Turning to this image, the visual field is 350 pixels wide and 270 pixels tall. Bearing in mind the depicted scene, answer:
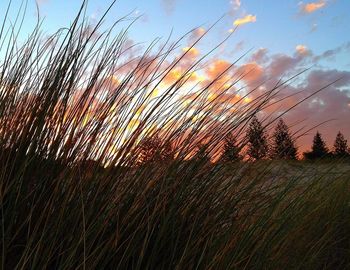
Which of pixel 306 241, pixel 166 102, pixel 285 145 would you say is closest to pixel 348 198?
pixel 306 241

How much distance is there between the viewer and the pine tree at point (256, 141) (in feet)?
7.23

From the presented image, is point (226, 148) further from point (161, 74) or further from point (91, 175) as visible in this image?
point (91, 175)

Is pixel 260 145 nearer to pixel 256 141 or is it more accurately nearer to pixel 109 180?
pixel 256 141

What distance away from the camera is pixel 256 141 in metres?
2.32

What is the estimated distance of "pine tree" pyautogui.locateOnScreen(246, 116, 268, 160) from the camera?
2203mm

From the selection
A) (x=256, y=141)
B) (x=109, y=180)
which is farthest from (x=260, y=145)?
(x=109, y=180)

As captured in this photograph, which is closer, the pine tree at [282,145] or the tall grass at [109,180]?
the tall grass at [109,180]

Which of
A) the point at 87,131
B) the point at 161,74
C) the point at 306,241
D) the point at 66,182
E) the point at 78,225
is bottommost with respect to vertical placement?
the point at 306,241

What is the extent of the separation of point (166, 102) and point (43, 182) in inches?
24.2

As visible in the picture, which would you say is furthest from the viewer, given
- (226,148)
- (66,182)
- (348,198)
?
(348,198)

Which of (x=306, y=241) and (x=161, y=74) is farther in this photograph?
(x=306, y=241)

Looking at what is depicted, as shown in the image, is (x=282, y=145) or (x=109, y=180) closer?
(x=109, y=180)

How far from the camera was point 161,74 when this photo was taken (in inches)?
78.1

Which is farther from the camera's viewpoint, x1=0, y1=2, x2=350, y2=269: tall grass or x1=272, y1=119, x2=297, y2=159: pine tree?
x1=272, y1=119, x2=297, y2=159: pine tree
